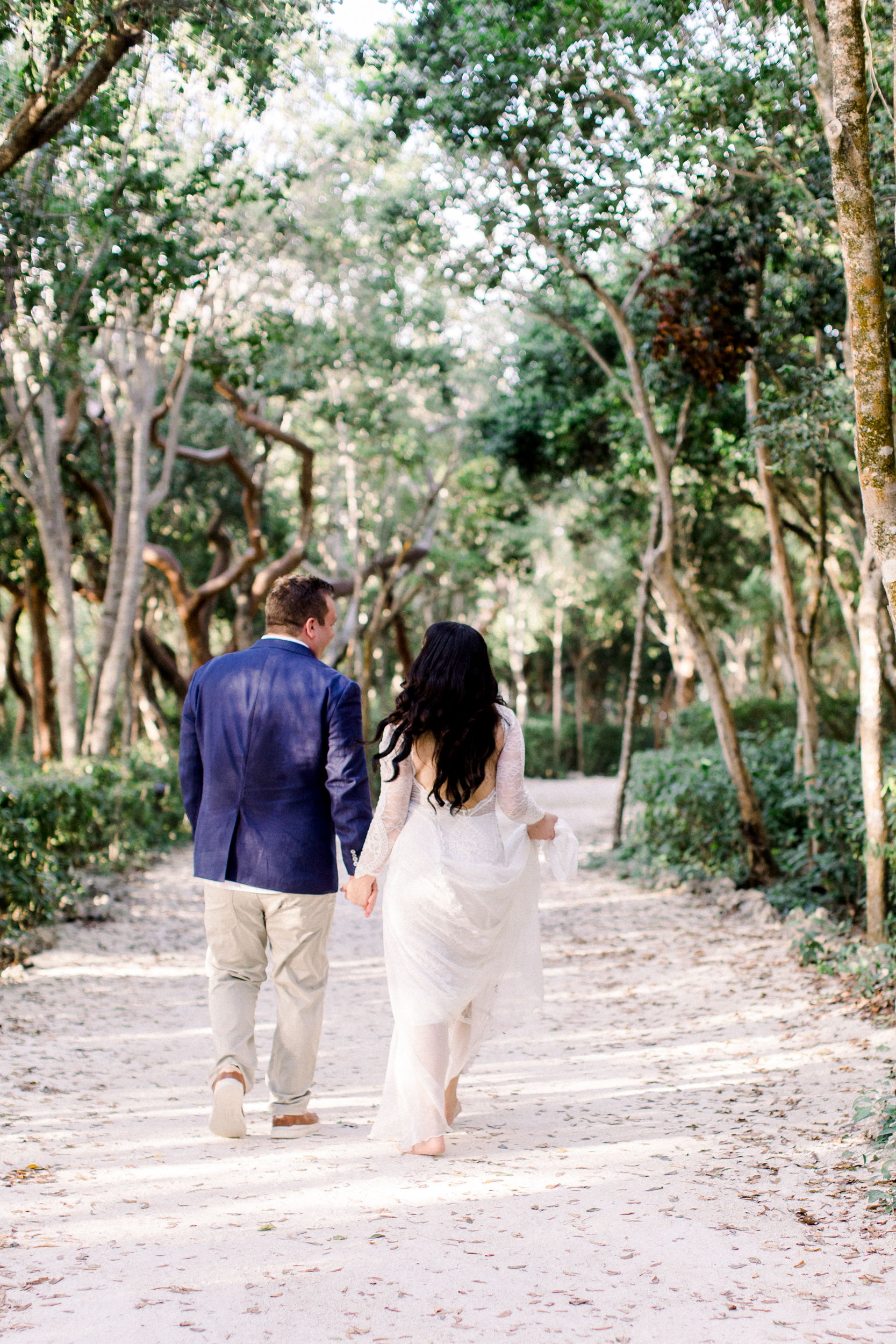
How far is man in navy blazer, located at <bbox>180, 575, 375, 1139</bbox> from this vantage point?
171 inches

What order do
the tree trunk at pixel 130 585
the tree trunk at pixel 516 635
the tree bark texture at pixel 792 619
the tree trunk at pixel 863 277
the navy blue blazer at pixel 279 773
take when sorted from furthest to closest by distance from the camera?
the tree trunk at pixel 516 635 < the tree trunk at pixel 130 585 < the tree bark texture at pixel 792 619 < the navy blue blazer at pixel 279 773 < the tree trunk at pixel 863 277

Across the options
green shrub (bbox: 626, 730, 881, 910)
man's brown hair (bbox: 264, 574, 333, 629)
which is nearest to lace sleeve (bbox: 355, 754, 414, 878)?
man's brown hair (bbox: 264, 574, 333, 629)

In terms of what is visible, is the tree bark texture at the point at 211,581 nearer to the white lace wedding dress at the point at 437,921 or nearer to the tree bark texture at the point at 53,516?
the tree bark texture at the point at 53,516

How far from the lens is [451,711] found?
4223 millimetres

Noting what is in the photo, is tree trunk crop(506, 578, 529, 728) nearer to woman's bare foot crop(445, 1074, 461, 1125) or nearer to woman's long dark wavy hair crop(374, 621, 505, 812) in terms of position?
woman's bare foot crop(445, 1074, 461, 1125)

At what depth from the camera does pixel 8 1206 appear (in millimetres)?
3602

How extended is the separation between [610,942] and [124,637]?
296 inches

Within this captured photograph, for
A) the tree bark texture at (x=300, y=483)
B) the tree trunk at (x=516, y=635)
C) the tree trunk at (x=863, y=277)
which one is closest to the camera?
the tree trunk at (x=863, y=277)

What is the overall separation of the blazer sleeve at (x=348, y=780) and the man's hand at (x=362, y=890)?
0.10 metres

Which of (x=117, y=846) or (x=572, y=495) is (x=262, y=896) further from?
(x=572, y=495)

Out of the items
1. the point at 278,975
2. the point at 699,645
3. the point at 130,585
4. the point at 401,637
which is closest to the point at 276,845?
the point at 278,975

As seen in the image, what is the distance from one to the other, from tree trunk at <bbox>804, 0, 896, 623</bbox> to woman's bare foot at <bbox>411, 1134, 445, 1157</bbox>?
2.60 m

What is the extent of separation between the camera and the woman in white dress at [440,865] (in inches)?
165

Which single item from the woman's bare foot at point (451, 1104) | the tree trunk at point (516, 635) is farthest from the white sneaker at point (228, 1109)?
the tree trunk at point (516, 635)
